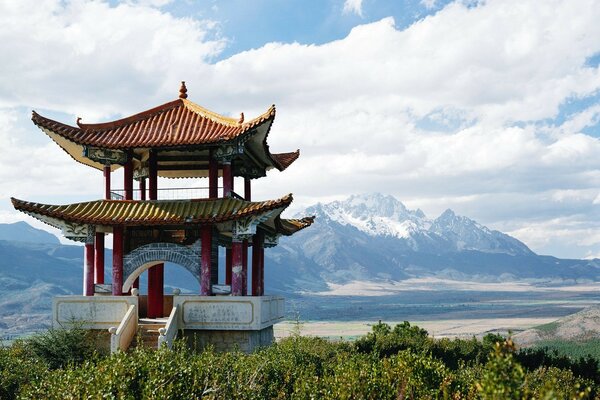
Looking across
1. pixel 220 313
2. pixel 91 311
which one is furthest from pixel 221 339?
pixel 91 311

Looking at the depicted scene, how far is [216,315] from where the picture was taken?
1059 inches

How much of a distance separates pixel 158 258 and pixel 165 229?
1.67m

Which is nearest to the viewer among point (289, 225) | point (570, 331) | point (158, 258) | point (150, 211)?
point (150, 211)

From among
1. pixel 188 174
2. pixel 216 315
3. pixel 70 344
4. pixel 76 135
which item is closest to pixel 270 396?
pixel 216 315

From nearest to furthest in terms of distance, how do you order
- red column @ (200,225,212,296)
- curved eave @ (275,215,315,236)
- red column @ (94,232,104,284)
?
red column @ (200,225,212,296), red column @ (94,232,104,284), curved eave @ (275,215,315,236)

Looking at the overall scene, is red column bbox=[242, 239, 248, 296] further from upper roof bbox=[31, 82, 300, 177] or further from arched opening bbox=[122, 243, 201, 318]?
upper roof bbox=[31, 82, 300, 177]

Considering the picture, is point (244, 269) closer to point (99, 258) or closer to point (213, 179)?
point (213, 179)

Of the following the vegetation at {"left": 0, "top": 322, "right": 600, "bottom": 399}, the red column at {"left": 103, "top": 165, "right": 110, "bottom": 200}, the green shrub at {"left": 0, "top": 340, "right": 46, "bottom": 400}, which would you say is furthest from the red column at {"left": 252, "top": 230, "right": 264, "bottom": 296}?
the green shrub at {"left": 0, "top": 340, "right": 46, "bottom": 400}

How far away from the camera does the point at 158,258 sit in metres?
28.5

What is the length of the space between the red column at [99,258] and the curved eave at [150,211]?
1.25 metres

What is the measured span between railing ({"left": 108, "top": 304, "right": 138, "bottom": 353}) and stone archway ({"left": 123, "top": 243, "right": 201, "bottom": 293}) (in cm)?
Result: 257

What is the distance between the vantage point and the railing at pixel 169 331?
80.6ft

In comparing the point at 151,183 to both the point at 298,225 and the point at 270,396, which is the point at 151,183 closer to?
the point at 298,225

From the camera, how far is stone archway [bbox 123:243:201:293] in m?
28.2
